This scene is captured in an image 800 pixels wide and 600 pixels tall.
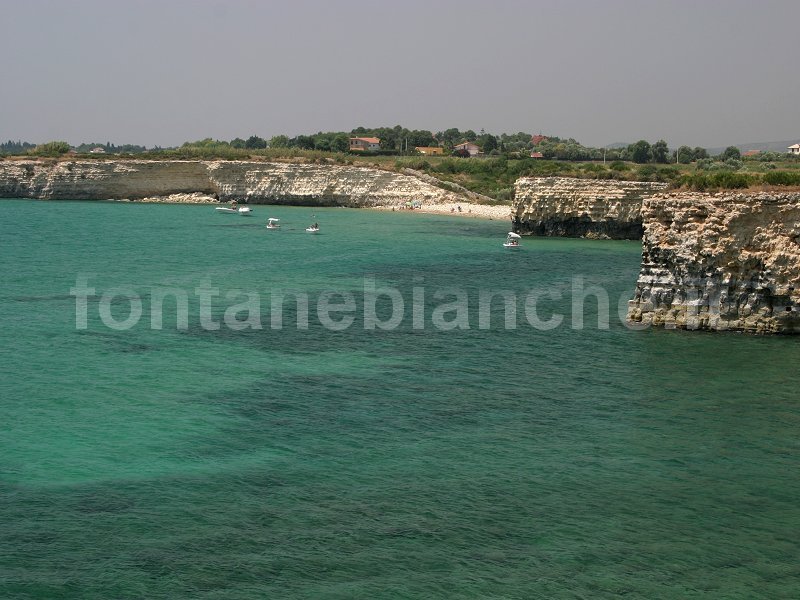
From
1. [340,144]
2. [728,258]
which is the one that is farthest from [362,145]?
[728,258]

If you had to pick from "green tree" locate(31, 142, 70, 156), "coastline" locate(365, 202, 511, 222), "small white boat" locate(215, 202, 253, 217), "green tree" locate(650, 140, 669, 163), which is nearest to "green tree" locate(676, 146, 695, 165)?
"green tree" locate(650, 140, 669, 163)

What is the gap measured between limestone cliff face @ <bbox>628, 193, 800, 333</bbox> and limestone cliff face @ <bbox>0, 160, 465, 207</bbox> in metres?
67.4

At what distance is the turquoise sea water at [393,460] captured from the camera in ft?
39.2

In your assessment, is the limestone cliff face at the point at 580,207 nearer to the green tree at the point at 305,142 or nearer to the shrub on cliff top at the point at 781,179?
the shrub on cliff top at the point at 781,179

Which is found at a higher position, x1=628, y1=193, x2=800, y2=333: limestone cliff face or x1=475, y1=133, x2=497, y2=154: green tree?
x1=475, y1=133, x2=497, y2=154: green tree

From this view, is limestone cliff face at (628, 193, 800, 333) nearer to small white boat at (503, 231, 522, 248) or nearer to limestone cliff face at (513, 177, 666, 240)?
small white boat at (503, 231, 522, 248)

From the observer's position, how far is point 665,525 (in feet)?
44.5

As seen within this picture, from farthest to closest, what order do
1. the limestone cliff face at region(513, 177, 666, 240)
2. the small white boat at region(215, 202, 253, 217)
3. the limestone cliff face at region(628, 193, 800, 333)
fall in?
the small white boat at region(215, 202, 253, 217) < the limestone cliff face at region(513, 177, 666, 240) < the limestone cliff face at region(628, 193, 800, 333)

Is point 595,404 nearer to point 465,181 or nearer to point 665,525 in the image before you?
point 665,525

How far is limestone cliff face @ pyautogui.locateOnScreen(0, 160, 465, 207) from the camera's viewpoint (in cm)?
9488

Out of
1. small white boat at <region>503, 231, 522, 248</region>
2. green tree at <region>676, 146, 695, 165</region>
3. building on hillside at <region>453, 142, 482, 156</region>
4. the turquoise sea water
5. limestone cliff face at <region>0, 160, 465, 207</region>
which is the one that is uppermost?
building on hillside at <region>453, 142, 482, 156</region>

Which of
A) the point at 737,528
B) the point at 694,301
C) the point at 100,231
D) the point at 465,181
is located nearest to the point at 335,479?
the point at 737,528

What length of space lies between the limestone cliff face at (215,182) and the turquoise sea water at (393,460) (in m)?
63.7

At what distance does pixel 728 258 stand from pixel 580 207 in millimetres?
33929
